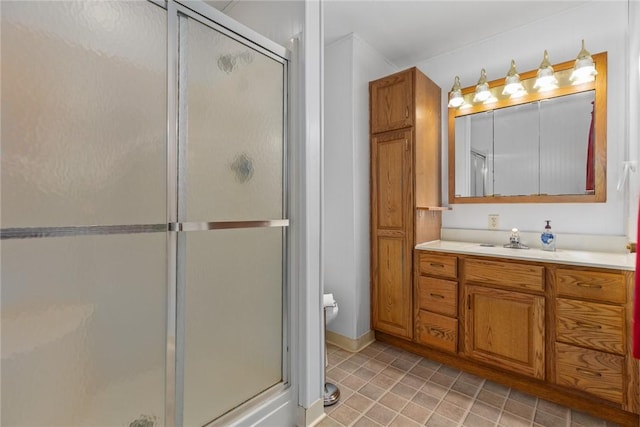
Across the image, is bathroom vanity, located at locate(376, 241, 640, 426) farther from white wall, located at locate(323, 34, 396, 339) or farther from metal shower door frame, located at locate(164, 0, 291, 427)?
metal shower door frame, located at locate(164, 0, 291, 427)

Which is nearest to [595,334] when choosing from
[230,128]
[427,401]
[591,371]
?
[591,371]

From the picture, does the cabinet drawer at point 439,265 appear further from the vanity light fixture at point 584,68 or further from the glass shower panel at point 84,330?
the glass shower panel at point 84,330

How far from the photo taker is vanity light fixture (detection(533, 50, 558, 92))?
2.20 meters

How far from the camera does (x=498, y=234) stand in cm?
252

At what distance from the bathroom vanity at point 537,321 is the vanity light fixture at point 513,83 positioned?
4.16ft

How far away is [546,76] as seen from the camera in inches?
86.6

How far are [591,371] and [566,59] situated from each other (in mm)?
2147

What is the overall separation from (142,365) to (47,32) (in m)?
1.15

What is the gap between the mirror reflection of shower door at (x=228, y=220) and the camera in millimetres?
1263

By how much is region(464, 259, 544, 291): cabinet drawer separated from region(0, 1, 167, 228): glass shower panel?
1.98 meters

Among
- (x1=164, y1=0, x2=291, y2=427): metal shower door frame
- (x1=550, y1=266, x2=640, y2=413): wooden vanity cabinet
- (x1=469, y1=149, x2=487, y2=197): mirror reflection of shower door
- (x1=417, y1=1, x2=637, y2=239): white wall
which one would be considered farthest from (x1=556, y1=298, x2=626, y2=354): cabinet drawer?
(x1=164, y1=0, x2=291, y2=427): metal shower door frame

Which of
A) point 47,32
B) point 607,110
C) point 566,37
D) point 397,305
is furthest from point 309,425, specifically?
point 566,37

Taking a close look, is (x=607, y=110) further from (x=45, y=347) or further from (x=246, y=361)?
(x=45, y=347)

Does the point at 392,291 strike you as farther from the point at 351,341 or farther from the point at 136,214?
the point at 136,214
